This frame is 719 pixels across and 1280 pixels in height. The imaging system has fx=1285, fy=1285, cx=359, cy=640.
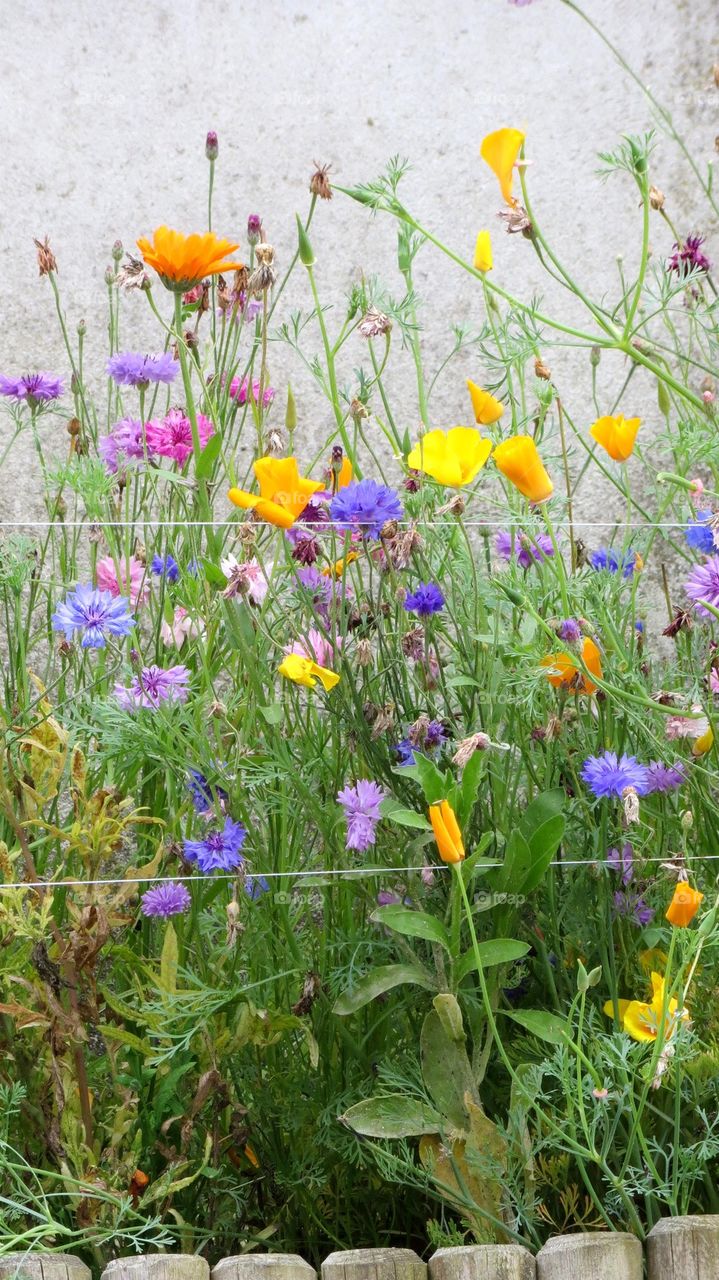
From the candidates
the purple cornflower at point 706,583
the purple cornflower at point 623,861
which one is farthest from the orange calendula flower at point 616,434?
the purple cornflower at point 623,861

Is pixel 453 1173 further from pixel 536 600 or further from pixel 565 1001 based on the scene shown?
pixel 536 600

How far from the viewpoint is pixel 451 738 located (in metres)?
1.34

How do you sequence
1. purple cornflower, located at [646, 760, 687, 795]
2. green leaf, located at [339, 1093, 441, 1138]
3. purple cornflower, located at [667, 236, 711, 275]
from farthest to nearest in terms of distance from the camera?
purple cornflower, located at [667, 236, 711, 275]
purple cornflower, located at [646, 760, 687, 795]
green leaf, located at [339, 1093, 441, 1138]

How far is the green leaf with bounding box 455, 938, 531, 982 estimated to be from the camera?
42.9 inches

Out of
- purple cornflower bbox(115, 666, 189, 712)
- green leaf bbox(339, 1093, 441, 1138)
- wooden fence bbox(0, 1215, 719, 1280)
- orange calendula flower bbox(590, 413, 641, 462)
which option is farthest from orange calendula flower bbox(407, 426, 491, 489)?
wooden fence bbox(0, 1215, 719, 1280)

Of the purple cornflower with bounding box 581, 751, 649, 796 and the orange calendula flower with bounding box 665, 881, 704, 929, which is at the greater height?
the purple cornflower with bounding box 581, 751, 649, 796

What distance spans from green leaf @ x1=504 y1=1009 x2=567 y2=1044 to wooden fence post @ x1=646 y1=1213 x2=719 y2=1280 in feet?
0.55

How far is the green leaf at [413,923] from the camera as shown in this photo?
109 cm

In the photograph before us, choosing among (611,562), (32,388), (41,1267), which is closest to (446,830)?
(41,1267)

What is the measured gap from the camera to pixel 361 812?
120cm

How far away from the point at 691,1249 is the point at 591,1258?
0.08 meters

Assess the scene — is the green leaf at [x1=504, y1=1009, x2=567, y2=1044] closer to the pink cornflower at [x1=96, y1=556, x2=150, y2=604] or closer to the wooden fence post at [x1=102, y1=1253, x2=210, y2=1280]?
the wooden fence post at [x1=102, y1=1253, x2=210, y2=1280]

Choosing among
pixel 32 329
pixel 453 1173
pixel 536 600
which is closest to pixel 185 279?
pixel 536 600

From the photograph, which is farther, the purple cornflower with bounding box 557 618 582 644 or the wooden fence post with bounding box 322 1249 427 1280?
the purple cornflower with bounding box 557 618 582 644
